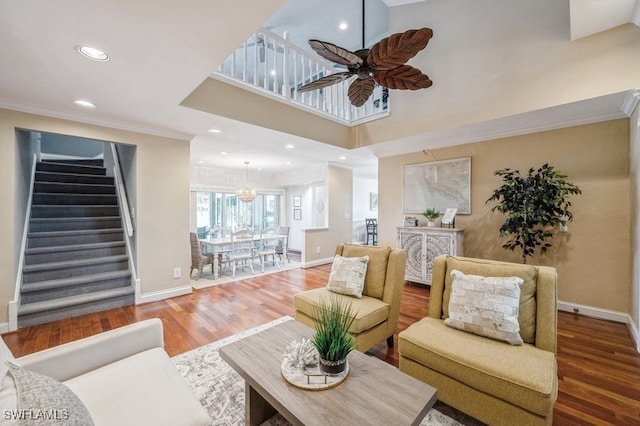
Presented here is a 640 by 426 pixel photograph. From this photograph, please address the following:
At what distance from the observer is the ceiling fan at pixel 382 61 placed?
182cm

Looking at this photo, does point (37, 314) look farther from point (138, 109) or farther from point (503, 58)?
point (503, 58)

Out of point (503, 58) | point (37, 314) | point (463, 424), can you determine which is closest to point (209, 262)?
point (37, 314)

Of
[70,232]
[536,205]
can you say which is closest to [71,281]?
[70,232]

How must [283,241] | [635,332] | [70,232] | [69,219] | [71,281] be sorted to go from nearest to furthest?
[635,332] → [71,281] → [70,232] → [69,219] → [283,241]

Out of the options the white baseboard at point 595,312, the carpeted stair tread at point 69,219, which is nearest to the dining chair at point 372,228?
the white baseboard at point 595,312

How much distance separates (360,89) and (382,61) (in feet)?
1.88

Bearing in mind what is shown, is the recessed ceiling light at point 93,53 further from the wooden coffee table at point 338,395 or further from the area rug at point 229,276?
the area rug at point 229,276

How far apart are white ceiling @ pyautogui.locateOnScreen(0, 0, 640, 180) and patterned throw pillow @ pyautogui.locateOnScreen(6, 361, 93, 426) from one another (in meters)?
1.88

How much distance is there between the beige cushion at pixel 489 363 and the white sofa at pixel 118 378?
4.32ft

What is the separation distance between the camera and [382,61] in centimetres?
202

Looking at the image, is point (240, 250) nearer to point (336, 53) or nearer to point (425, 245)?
point (425, 245)

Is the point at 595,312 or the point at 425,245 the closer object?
the point at 595,312

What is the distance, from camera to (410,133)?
4199 mm

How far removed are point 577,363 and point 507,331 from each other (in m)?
1.36
